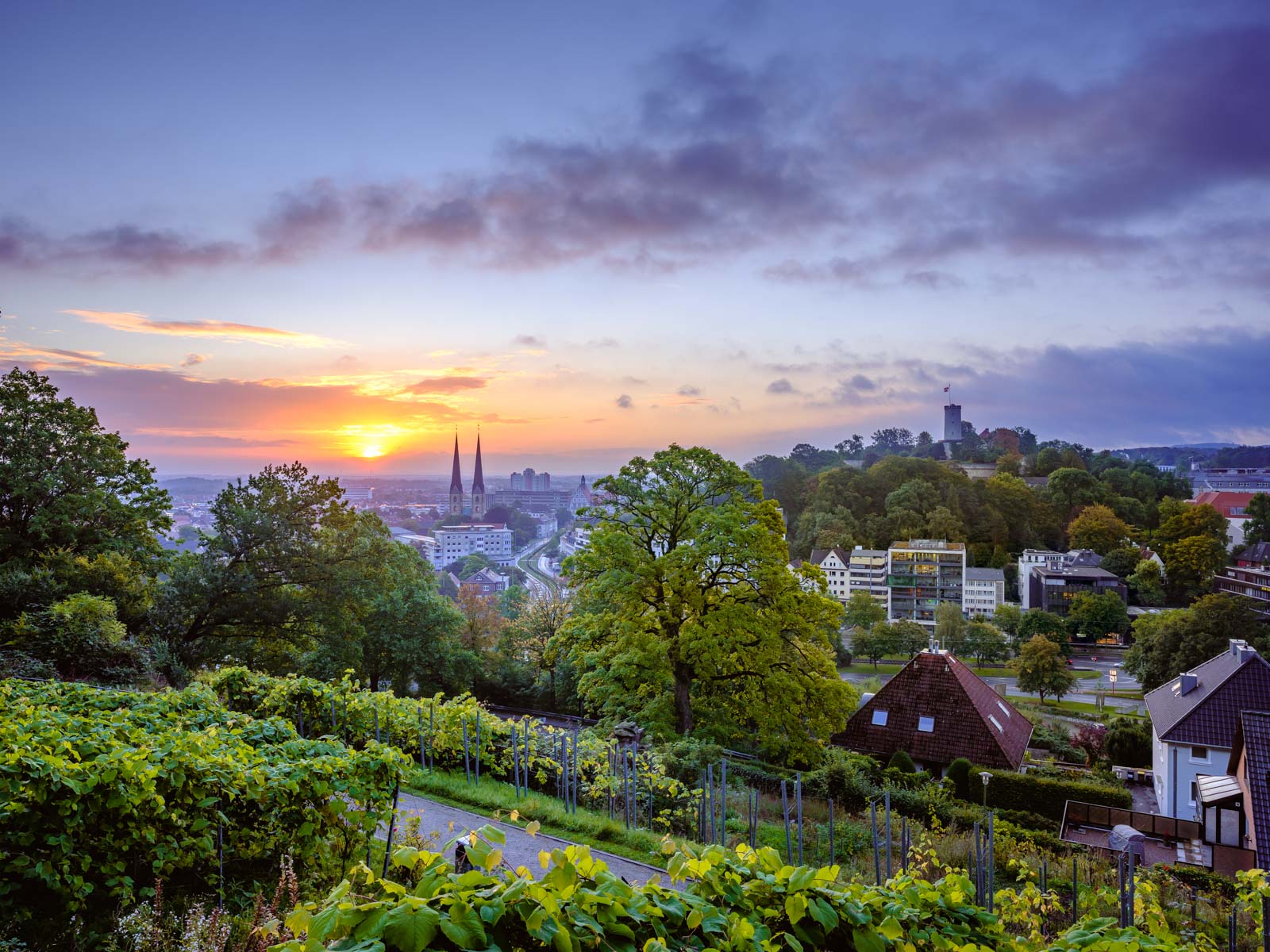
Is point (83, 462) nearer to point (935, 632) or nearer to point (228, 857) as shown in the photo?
point (228, 857)

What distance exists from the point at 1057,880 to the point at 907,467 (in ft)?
198

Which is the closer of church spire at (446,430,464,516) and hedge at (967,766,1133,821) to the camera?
hedge at (967,766,1133,821)

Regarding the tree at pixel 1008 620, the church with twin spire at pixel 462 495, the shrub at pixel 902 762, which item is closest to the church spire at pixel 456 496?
the church with twin spire at pixel 462 495

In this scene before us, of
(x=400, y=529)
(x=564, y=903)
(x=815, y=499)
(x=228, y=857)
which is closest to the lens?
(x=564, y=903)

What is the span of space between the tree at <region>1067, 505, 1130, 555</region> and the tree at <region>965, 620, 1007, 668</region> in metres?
17.7

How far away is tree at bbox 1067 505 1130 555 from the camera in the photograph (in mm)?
56812

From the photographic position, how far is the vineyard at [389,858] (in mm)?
2043

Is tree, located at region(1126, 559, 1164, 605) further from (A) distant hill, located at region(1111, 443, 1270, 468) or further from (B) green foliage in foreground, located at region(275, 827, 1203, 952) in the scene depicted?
(B) green foliage in foreground, located at region(275, 827, 1203, 952)

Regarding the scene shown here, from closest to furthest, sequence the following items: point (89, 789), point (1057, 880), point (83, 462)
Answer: point (89, 789), point (1057, 880), point (83, 462)

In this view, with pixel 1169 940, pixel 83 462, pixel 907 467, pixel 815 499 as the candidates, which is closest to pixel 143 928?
pixel 1169 940

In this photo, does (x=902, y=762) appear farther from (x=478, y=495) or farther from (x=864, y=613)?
(x=478, y=495)

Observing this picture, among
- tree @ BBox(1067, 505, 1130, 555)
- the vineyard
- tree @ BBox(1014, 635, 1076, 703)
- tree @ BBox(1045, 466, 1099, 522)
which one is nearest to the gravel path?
the vineyard

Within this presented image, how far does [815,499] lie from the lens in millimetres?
62312

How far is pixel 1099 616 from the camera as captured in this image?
4862 centimetres
